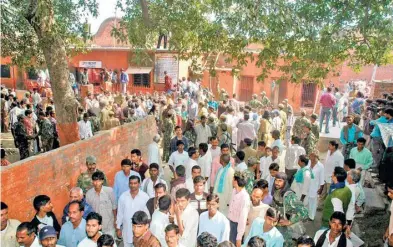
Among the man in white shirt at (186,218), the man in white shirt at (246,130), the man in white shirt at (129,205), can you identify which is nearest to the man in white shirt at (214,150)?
the man in white shirt at (246,130)

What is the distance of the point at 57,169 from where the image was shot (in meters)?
6.19

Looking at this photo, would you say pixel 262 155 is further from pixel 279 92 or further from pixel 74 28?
pixel 279 92

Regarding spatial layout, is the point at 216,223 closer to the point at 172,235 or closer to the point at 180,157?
the point at 172,235

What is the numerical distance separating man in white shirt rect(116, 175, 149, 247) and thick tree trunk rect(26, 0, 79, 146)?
12.1ft

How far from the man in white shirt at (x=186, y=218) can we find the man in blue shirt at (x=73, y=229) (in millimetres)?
1206

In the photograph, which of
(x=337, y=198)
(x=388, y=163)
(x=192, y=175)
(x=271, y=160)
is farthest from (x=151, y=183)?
(x=388, y=163)

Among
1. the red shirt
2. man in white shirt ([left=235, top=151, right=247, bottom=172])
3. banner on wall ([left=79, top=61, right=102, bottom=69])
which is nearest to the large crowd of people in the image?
man in white shirt ([left=235, top=151, right=247, bottom=172])

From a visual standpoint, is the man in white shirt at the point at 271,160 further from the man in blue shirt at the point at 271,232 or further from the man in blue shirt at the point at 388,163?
the man in blue shirt at the point at 271,232

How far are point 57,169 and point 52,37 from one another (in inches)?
118

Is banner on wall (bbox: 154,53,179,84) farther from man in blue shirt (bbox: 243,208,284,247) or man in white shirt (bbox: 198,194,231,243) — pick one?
man in blue shirt (bbox: 243,208,284,247)

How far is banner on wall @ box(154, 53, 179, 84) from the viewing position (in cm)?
2055

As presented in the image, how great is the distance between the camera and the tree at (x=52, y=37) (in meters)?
7.16

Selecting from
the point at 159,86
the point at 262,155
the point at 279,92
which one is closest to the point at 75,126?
the point at 262,155

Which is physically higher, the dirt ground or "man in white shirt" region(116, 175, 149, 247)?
"man in white shirt" region(116, 175, 149, 247)
